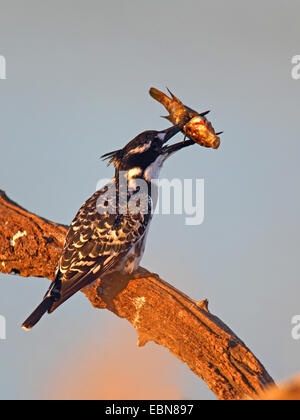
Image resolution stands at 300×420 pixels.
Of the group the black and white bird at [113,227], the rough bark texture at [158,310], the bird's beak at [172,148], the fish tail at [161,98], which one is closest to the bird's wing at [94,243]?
the black and white bird at [113,227]

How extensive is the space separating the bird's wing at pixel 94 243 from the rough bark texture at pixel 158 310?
0.19 metres

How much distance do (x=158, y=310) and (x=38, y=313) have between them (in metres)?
0.96

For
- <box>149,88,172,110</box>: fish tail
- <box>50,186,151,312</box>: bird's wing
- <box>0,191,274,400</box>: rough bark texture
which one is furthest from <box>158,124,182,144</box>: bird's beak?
<box>0,191,274,400</box>: rough bark texture

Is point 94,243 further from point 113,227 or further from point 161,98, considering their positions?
point 161,98

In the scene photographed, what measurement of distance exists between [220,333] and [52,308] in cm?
137

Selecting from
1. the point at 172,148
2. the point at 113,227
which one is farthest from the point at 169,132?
the point at 113,227

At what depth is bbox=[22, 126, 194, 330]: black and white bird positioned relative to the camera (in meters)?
5.08

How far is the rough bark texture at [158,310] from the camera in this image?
4328mm

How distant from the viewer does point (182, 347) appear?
4.66m

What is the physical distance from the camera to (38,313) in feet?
16.3
